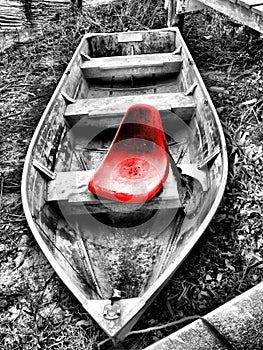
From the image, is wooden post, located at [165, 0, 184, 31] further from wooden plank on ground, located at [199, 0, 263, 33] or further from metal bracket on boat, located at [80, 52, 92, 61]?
metal bracket on boat, located at [80, 52, 92, 61]

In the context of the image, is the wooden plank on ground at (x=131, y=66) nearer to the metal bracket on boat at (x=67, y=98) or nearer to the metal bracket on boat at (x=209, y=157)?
the metal bracket on boat at (x=67, y=98)

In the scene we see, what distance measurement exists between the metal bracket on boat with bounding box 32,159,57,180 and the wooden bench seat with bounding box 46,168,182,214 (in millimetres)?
90

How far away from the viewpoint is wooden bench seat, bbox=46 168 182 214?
2.61 meters

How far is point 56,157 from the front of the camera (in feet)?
10.2

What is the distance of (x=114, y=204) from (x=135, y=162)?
0.57 meters

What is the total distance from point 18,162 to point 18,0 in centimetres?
770

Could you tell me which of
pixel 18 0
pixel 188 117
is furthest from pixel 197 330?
pixel 18 0

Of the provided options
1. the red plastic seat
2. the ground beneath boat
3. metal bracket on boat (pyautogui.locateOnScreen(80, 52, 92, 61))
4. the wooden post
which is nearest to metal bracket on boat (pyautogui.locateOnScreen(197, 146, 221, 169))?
the red plastic seat

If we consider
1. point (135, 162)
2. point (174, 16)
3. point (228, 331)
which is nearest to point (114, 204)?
point (135, 162)

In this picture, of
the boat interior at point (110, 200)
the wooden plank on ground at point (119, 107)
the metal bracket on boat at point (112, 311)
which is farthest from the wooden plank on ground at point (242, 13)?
the metal bracket on boat at point (112, 311)

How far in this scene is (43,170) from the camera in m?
2.78

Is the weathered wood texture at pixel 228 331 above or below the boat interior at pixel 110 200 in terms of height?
above

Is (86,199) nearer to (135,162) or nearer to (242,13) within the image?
(135,162)

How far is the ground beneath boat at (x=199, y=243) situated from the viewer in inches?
93.8
